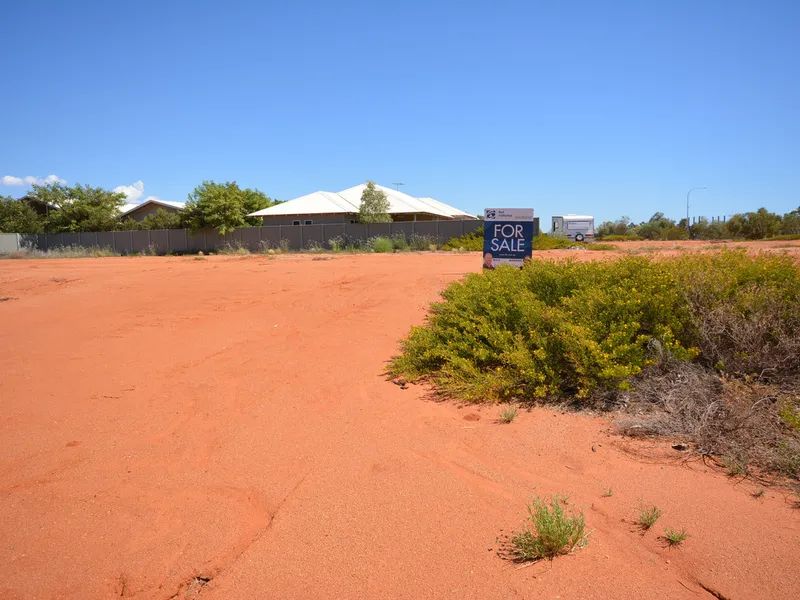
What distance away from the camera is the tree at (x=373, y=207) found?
40969 millimetres

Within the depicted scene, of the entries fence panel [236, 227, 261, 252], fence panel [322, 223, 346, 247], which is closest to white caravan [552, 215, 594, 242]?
fence panel [322, 223, 346, 247]

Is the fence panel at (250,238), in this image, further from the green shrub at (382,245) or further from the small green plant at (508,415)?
the small green plant at (508,415)

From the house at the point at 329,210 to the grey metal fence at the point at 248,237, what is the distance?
202 inches

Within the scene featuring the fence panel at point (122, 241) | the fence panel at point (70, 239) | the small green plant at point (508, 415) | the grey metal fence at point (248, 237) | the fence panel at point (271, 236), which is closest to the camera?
the small green plant at point (508, 415)

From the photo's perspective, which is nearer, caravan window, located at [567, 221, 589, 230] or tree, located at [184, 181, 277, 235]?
tree, located at [184, 181, 277, 235]

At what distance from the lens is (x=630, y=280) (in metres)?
6.58

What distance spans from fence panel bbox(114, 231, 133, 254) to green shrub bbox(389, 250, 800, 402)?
3685cm

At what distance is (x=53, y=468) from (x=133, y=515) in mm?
1311

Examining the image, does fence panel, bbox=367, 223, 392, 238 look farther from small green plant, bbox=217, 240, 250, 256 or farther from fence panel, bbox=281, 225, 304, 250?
small green plant, bbox=217, 240, 250, 256

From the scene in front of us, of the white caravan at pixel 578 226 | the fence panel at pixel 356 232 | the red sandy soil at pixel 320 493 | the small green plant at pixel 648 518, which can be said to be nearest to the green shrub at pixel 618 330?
the red sandy soil at pixel 320 493

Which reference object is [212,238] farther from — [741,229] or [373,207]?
[741,229]

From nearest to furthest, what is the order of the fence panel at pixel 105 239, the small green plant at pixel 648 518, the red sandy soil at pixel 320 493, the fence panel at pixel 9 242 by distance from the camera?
the red sandy soil at pixel 320 493 < the small green plant at pixel 648 518 < the fence panel at pixel 105 239 < the fence panel at pixel 9 242

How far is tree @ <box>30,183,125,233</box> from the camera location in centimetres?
4559

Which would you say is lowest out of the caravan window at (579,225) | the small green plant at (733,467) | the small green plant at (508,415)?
the small green plant at (733,467)
